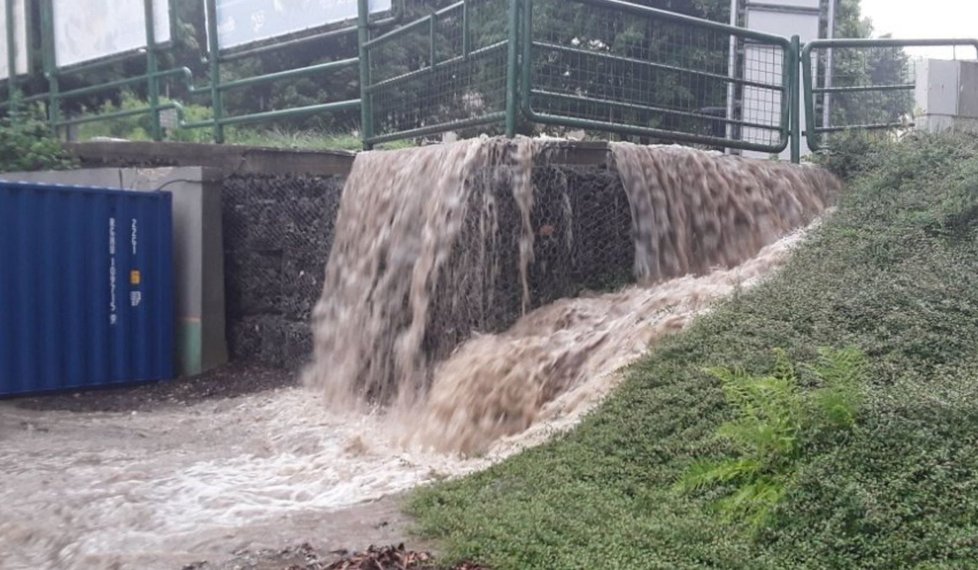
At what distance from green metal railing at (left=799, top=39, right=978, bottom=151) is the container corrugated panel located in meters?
6.10

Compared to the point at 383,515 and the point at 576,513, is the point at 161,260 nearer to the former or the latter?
the point at 383,515

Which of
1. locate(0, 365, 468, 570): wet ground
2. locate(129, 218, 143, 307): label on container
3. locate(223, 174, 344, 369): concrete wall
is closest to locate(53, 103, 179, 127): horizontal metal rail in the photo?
locate(223, 174, 344, 369): concrete wall

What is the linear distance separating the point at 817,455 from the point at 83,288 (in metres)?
7.42

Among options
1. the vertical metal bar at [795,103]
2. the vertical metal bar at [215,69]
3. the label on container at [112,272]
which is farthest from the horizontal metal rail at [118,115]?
the vertical metal bar at [795,103]

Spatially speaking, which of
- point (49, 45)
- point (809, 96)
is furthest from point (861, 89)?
point (49, 45)

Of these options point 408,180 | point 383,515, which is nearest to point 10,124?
point 408,180

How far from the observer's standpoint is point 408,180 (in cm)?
862

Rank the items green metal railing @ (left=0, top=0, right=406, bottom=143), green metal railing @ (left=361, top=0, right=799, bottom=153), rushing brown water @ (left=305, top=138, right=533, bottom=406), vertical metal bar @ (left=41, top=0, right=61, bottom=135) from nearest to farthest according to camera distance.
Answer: rushing brown water @ (left=305, top=138, right=533, bottom=406) < green metal railing @ (left=361, top=0, right=799, bottom=153) < green metal railing @ (left=0, top=0, right=406, bottom=143) < vertical metal bar @ (left=41, top=0, right=61, bottom=135)

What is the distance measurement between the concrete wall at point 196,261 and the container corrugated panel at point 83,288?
186mm

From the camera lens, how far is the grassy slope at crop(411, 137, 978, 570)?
4199 millimetres

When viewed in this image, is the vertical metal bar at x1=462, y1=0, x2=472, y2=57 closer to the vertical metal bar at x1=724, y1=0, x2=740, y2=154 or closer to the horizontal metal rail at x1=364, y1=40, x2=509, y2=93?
the horizontal metal rail at x1=364, y1=40, x2=509, y2=93

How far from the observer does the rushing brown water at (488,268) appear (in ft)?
23.1

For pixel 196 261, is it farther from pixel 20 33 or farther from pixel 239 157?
pixel 20 33

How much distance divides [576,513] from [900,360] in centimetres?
186
